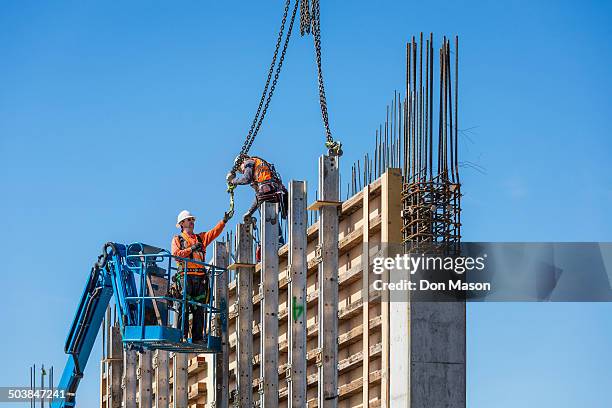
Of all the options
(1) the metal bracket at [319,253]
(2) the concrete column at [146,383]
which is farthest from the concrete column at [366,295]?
(2) the concrete column at [146,383]

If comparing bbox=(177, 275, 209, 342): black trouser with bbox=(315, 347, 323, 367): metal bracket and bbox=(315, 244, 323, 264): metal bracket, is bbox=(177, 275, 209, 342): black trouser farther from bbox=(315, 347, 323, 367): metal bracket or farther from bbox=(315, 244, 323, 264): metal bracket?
bbox=(315, 347, 323, 367): metal bracket

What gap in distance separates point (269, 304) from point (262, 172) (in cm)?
210

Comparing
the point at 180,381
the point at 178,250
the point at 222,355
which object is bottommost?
the point at 180,381

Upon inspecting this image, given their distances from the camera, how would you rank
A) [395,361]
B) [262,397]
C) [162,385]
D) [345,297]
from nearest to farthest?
[395,361]
[345,297]
[262,397]
[162,385]

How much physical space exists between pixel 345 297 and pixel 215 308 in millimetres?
3869

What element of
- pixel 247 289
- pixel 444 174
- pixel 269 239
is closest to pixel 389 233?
pixel 444 174

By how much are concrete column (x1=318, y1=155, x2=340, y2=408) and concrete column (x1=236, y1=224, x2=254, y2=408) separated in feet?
11.4

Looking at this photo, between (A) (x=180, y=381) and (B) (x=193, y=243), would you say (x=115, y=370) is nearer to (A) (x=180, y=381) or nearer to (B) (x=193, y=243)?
(A) (x=180, y=381)

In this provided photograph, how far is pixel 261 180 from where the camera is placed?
70.0ft

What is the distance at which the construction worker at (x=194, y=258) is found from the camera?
2097 centimetres

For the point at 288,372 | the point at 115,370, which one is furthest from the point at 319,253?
the point at 115,370

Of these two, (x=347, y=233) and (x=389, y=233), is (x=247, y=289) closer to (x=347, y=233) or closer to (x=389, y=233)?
(x=347, y=233)

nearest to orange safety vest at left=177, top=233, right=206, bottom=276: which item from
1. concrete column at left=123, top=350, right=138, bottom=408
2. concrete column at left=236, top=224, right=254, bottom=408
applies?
concrete column at left=236, top=224, right=254, bottom=408

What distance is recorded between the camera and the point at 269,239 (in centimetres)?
2089
